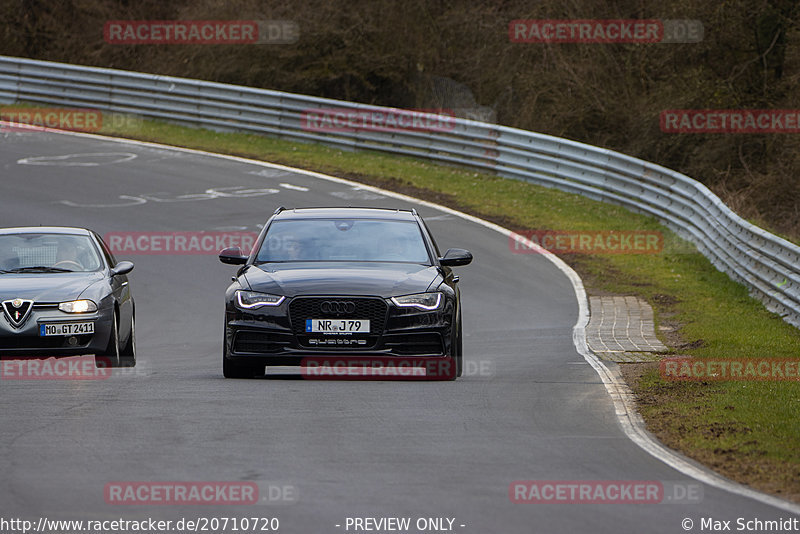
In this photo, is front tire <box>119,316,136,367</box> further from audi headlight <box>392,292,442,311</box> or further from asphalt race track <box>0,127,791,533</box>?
audi headlight <box>392,292,442,311</box>

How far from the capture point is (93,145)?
32.4 m

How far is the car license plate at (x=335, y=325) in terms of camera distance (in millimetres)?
11859

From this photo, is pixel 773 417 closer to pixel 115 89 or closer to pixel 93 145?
pixel 93 145

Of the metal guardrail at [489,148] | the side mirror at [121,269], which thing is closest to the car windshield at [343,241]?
the side mirror at [121,269]

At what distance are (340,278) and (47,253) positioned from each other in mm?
4004

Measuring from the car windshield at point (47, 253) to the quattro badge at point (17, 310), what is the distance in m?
0.99

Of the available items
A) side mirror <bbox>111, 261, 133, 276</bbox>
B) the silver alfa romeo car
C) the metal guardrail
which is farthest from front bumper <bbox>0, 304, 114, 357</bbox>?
the metal guardrail

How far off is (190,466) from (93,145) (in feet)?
82.6

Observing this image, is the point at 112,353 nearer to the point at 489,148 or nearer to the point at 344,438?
the point at 344,438

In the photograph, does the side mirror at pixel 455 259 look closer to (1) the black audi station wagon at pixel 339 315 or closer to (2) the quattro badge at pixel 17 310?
(1) the black audi station wagon at pixel 339 315

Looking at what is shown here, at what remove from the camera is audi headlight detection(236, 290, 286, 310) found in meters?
11.9

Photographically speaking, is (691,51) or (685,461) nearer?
(685,461)

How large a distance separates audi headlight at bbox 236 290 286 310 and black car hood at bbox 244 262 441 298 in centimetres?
5

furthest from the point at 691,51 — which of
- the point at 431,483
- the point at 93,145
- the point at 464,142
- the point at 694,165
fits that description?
the point at 431,483
